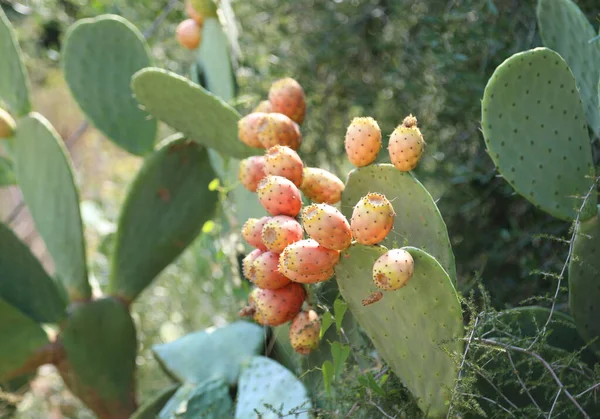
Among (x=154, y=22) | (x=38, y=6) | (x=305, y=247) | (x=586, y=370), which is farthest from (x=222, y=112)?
(x=38, y=6)

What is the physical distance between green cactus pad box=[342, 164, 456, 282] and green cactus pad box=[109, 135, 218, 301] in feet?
3.10

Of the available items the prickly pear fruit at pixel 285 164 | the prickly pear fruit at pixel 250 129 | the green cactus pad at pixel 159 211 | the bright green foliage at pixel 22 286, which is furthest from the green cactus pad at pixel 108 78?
the prickly pear fruit at pixel 285 164

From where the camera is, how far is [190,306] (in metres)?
3.05

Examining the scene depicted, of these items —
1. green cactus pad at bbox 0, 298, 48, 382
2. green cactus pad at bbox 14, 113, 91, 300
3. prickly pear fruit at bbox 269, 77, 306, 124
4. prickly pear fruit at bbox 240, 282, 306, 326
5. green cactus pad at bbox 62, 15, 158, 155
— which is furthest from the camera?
green cactus pad at bbox 62, 15, 158, 155

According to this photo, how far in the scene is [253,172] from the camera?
1.54m

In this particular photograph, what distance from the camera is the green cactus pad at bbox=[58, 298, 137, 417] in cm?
215

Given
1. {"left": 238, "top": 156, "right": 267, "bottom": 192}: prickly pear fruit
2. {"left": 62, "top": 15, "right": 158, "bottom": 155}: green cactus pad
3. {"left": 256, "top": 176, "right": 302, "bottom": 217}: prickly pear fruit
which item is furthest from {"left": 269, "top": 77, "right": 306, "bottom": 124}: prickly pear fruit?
{"left": 62, "top": 15, "right": 158, "bottom": 155}: green cactus pad

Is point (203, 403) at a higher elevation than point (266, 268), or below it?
below

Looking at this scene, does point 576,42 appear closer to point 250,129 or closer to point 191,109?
point 250,129

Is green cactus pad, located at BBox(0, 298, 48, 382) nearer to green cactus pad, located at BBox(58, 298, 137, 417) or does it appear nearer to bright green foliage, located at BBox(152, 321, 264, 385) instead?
green cactus pad, located at BBox(58, 298, 137, 417)

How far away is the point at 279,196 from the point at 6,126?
1290mm

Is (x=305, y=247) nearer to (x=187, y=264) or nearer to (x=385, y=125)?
(x=385, y=125)

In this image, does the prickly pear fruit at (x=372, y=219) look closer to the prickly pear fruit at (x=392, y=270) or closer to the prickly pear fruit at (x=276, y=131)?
the prickly pear fruit at (x=392, y=270)

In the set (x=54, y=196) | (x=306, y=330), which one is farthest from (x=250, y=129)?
(x=54, y=196)
